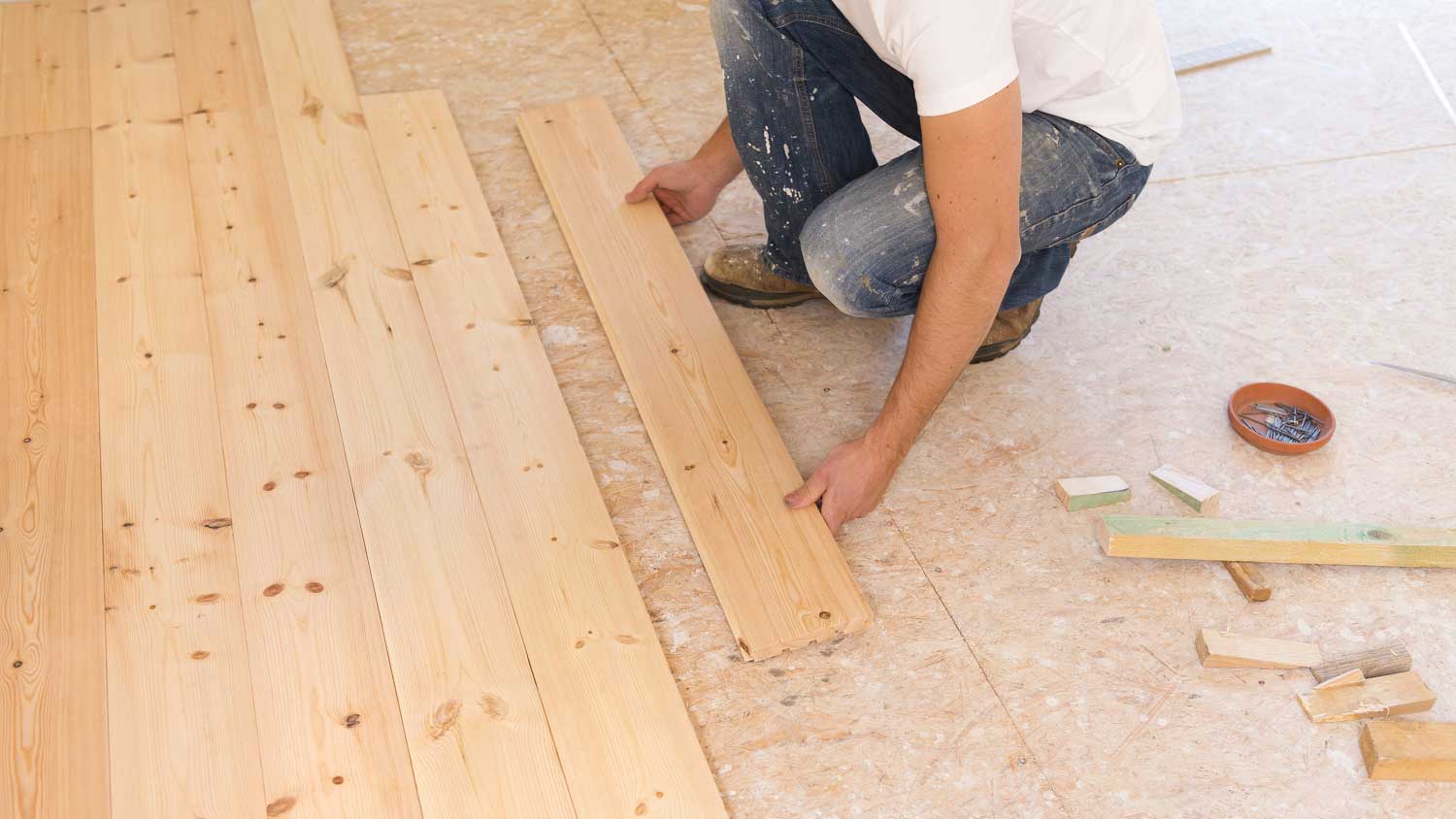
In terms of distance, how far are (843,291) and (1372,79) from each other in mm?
2031

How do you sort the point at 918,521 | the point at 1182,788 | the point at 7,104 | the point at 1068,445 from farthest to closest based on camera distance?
the point at 7,104 → the point at 1068,445 → the point at 918,521 → the point at 1182,788

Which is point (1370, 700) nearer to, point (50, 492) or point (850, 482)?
point (850, 482)

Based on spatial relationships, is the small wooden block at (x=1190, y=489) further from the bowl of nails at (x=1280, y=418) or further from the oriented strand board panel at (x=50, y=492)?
the oriented strand board panel at (x=50, y=492)

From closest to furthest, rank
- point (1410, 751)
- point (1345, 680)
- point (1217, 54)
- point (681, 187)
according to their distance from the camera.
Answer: point (1410, 751) < point (1345, 680) < point (681, 187) < point (1217, 54)

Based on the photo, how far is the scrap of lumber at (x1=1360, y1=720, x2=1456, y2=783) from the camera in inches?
69.1

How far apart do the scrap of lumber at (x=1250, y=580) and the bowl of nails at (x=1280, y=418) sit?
31 cm

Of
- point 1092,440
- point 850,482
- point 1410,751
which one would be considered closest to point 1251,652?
point 1410,751

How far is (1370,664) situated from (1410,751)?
7.2 inches

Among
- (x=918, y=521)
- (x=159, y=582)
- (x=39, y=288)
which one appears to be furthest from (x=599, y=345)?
(x=39, y=288)

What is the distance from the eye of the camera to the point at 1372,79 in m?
3.31

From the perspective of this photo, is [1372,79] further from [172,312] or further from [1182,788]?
[172,312]

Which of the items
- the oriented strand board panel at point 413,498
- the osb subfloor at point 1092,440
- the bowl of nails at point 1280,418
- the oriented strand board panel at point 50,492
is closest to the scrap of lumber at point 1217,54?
the osb subfloor at point 1092,440

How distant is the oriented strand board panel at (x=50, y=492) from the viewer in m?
1.74

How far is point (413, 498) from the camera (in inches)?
83.6
